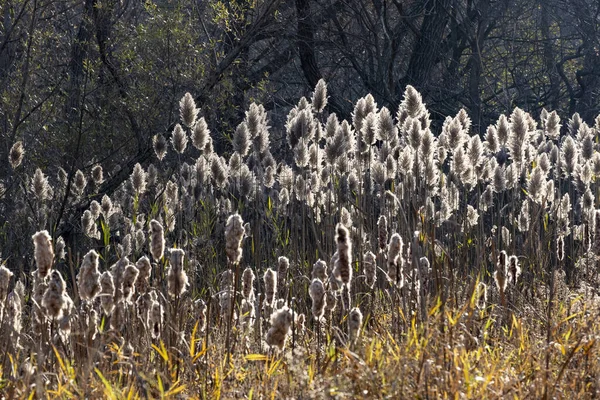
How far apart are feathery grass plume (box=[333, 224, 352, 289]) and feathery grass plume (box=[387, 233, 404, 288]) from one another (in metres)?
0.45

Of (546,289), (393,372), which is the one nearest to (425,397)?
(393,372)

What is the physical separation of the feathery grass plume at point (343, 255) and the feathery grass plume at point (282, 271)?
3.53 ft

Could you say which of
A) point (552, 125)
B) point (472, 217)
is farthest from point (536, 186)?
point (552, 125)

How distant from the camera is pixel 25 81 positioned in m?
7.25

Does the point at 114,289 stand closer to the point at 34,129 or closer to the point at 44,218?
the point at 44,218

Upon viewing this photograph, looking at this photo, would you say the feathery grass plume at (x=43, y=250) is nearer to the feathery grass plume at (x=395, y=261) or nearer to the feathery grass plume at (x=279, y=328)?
the feathery grass plume at (x=279, y=328)

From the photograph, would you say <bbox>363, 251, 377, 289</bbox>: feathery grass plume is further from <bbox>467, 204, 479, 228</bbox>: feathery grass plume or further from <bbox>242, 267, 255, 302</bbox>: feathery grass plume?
<bbox>467, 204, 479, 228</bbox>: feathery grass plume

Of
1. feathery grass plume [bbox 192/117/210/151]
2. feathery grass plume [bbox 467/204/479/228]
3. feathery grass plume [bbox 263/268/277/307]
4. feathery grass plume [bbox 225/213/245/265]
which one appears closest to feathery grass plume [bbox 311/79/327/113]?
feathery grass plume [bbox 192/117/210/151]

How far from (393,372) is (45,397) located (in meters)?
1.05

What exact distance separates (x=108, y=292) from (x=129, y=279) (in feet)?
0.48

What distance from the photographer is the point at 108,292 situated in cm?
300

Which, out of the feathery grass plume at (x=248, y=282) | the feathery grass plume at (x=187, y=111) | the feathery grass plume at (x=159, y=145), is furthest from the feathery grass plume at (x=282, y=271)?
the feathery grass plume at (x=159, y=145)

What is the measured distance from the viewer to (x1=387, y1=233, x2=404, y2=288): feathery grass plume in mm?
3014

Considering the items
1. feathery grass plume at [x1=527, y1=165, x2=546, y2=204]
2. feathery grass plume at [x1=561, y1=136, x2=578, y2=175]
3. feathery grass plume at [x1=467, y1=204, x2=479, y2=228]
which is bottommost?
feathery grass plume at [x1=467, y1=204, x2=479, y2=228]
